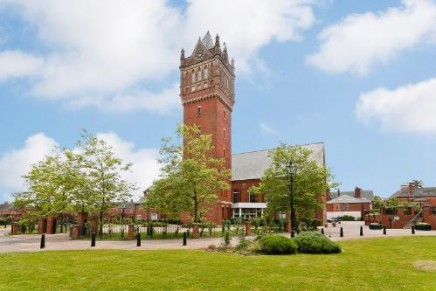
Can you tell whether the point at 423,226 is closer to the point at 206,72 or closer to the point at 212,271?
the point at 212,271

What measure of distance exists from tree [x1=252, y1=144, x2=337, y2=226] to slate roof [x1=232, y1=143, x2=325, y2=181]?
2565 centimetres

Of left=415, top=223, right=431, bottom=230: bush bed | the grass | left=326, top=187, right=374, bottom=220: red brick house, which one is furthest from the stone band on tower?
the grass

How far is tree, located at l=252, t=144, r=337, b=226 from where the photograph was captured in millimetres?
36031

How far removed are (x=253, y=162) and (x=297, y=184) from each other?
34.3 metres

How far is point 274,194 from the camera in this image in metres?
36.5

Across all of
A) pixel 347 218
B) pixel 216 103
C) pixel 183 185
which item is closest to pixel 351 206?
pixel 347 218

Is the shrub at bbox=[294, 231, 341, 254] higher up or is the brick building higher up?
the brick building

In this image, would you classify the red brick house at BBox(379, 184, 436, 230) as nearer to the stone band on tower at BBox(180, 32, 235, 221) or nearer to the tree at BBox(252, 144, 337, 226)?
the tree at BBox(252, 144, 337, 226)

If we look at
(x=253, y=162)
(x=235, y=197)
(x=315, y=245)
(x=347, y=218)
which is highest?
(x=253, y=162)

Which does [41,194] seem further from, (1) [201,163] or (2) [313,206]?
(2) [313,206]

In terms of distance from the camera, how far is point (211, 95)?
56.9m

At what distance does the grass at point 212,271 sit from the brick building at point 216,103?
3720 centimetres

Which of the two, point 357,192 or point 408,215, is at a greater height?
point 357,192

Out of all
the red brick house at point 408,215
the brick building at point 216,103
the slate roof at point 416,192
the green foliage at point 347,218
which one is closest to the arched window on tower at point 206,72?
the brick building at point 216,103
